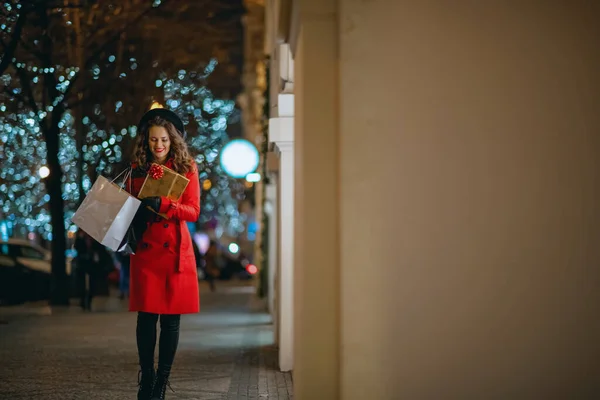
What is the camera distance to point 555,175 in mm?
6336

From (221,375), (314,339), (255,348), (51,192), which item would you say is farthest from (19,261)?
(314,339)

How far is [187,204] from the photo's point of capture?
8.20 meters

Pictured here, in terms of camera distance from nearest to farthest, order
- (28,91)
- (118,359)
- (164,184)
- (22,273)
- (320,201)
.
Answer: (320,201) < (164,184) < (118,359) < (28,91) < (22,273)

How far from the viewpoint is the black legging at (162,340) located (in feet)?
26.6

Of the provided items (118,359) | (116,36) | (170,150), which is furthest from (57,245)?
(170,150)

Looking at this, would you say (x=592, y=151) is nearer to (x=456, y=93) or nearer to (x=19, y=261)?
(x=456, y=93)

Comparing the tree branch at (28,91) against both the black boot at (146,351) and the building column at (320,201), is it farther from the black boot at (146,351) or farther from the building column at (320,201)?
the building column at (320,201)

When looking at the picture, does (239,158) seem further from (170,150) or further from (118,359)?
(170,150)

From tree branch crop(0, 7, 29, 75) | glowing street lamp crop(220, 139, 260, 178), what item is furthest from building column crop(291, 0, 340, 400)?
glowing street lamp crop(220, 139, 260, 178)

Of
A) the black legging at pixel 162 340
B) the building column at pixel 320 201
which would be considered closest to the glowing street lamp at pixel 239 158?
the black legging at pixel 162 340

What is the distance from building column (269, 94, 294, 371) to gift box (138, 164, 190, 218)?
3.71 metres

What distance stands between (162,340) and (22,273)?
20.2 metres

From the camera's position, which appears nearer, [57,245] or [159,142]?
[159,142]

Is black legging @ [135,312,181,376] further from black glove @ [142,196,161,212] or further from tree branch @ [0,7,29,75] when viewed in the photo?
tree branch @ [0,7,29,75]
